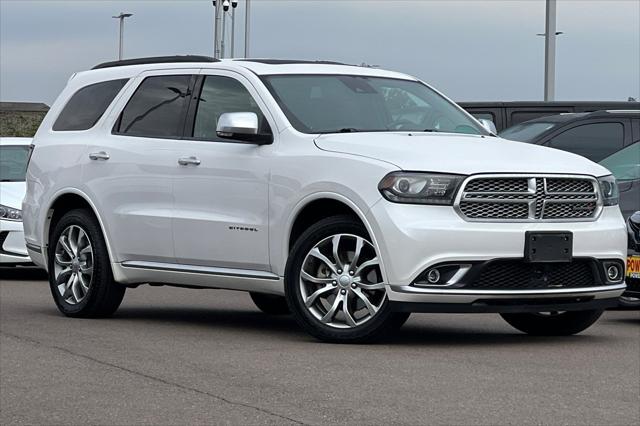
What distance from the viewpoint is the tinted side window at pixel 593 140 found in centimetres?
1514

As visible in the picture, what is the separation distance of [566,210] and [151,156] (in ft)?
10.1

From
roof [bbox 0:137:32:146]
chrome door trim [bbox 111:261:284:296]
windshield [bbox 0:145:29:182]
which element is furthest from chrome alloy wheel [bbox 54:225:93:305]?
roof [bbox 0:137:32:146]

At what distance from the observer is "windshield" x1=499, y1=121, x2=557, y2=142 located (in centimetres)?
1519

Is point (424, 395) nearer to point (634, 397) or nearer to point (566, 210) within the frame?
point (634, 397)

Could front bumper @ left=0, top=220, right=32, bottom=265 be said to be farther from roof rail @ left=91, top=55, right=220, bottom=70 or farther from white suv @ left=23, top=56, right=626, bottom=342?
roof rail @ left=91, top=55, right=220, bottom=70

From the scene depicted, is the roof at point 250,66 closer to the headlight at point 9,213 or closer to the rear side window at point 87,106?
the rear side window at point 87,106

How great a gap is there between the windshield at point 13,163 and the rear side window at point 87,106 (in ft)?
18.7

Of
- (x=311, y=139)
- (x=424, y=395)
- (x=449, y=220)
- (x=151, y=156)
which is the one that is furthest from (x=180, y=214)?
(x=424, y=395)

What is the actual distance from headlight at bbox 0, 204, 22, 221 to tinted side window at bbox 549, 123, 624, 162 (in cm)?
590

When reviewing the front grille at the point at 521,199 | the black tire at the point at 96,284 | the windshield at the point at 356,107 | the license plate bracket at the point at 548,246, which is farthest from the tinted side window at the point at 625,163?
the black tire at the point at 96,284

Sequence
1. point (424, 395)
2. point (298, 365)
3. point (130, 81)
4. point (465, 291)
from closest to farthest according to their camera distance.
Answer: point (424, 395) < point (298, 365) < point (465, 291) < point (130, 81)

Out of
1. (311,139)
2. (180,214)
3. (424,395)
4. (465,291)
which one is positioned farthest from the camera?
(180,214)

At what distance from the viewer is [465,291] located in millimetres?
9500

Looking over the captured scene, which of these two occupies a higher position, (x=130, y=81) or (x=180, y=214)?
(x=130, y=81)
